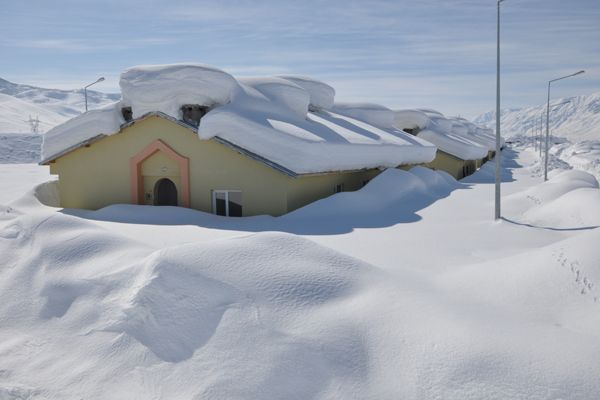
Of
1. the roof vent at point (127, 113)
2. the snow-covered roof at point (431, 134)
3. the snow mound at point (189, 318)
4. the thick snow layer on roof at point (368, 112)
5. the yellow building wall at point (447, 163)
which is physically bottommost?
the yellow building wall at point (447, 163)

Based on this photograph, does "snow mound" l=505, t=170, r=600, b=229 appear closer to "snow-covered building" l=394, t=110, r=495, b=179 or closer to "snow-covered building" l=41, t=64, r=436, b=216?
"snow-covered building" l=41, t=64, r=436, b=216

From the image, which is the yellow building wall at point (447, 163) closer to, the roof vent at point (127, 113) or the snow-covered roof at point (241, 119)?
the snow-covered roof at point (241, 119)

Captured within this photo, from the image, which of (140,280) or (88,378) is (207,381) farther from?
(140,280)

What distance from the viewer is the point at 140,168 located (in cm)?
2027

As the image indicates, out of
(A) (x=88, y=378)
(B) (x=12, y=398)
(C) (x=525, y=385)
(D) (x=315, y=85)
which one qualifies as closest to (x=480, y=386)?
(C) (x=525, y=385)

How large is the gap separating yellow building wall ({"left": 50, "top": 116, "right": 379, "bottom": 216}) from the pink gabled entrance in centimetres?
17

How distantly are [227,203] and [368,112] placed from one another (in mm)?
17059

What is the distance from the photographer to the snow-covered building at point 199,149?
1783cm

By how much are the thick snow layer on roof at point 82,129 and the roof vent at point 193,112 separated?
2.60 m

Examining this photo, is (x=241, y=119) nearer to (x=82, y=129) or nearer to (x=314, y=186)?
(x=314, y=186)

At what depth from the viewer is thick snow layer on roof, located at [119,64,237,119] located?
18922mm

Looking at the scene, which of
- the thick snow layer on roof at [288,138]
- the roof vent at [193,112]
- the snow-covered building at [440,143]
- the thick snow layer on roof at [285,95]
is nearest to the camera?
the thick snow layer on roof at [288,138]

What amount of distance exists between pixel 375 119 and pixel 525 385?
94.0 ft

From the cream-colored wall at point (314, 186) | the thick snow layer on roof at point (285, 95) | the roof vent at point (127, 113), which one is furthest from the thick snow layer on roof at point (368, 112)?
the roof vent at point (127, 113)
